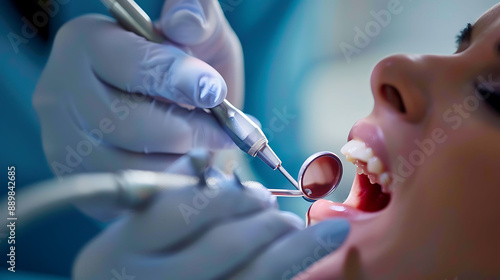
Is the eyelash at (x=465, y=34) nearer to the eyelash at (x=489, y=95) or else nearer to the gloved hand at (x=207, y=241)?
the eyelash at (x=489, y=95)

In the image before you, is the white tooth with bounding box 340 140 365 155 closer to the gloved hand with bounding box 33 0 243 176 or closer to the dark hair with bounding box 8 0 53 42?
the gloved hand with bounding box 33 0 243 176

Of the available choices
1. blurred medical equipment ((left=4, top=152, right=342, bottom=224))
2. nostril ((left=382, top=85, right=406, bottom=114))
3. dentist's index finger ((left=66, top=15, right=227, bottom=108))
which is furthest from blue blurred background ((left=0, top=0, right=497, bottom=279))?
blurred medical equipment ((left=4, top=152, right=342, bottom=224))

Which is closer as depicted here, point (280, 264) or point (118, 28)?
point (280, 264)

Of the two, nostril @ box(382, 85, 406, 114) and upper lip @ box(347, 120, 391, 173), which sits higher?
nostril @ box(382, 85, 406, 114)

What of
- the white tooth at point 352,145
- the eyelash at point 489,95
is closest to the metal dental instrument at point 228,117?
the white tooth at point 352,145

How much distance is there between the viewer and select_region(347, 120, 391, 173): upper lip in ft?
2.06

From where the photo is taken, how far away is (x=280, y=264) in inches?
22.2

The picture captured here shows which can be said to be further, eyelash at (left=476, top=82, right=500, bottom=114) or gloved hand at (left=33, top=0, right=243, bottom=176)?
gloved hand at (left=33, top=0, right=243, bottom=176)

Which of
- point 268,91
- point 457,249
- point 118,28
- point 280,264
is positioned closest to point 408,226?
point 457,249

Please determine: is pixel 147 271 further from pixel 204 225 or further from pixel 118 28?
pixel 118 28

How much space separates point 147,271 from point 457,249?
0.43 metres

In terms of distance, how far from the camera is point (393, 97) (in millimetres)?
631

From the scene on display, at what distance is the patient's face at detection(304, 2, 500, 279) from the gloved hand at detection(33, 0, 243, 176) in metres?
0.31

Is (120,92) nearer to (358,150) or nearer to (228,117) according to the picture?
(228,117)
